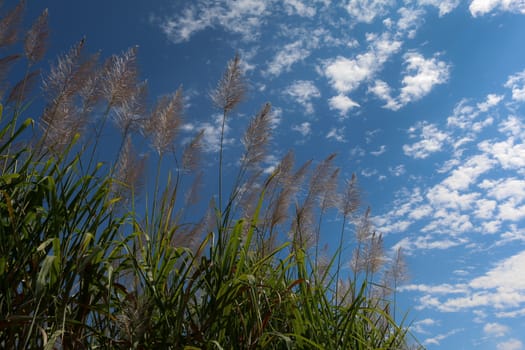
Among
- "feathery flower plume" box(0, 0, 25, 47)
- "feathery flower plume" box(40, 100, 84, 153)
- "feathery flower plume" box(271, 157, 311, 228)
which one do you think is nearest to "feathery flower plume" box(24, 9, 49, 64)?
"feathery flower plume" box(0, 0, 25, 47)

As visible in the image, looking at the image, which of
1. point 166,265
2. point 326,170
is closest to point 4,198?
point 166,265

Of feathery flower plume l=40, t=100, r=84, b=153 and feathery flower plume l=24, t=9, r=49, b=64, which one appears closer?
feathery flower plume l=40, t=100, r=84, b=153

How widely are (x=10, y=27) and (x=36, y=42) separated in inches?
5.9

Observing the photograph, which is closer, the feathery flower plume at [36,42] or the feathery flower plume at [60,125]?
the feathery flower plume at [60,125]

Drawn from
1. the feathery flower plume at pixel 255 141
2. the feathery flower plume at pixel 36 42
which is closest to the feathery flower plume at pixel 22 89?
the feathery flower plume at pixel 36 42

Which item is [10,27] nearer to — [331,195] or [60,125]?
[60,125]

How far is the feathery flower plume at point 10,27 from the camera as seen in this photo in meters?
2.93

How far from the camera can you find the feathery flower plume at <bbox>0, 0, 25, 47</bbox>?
9.62 feet

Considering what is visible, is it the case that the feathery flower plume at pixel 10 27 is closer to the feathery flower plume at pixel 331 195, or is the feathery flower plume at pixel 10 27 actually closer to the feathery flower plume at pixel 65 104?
Result: the feathery flower plume at pixel 65 104

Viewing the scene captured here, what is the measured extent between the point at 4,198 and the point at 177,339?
0.97 meters

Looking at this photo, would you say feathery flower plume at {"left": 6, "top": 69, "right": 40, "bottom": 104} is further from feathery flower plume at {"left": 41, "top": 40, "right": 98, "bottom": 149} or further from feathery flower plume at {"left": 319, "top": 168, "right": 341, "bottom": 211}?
feathery flower plume at {"left": 319, "top": 168, "right": 341, "bottom": 211}

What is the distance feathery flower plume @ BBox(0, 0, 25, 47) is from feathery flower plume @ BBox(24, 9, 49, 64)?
0.07 meters

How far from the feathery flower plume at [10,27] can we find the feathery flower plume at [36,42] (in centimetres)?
7

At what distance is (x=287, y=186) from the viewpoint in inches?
121
